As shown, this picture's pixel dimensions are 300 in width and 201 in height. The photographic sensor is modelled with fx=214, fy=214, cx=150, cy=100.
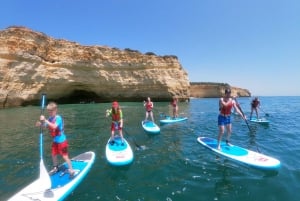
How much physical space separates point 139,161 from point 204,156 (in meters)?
2.81

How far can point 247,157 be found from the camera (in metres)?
8.27

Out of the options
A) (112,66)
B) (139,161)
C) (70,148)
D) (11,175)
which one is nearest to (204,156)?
(139,161)

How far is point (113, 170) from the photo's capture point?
297 inches

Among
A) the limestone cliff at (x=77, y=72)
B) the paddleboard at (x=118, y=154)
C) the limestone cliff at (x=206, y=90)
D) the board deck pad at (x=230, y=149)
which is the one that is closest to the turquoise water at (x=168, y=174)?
the paddleboard at (x=118, y=154)

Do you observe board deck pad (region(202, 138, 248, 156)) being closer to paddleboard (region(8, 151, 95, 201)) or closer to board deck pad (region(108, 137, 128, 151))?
board deck pad (region(108, 137, 128, 151))

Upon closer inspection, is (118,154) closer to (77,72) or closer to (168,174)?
(168,174)

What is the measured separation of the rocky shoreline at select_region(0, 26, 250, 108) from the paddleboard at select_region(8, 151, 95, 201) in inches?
1137

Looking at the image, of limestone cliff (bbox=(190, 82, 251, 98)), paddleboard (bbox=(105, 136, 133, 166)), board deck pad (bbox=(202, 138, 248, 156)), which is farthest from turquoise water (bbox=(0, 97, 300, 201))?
limestone cliff (bbox=(190, 82, 251, 98))

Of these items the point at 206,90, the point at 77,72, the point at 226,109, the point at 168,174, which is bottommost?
the point at 168,174

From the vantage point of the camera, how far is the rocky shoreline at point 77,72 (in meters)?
30.9

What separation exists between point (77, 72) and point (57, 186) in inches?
1406

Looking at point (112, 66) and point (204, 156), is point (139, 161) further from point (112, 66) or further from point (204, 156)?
point (112, 66)

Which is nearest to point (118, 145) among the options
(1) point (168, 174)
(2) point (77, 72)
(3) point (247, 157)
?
(1) point (168, 174)

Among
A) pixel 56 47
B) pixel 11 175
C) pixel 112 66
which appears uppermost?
pixel 56 47
